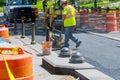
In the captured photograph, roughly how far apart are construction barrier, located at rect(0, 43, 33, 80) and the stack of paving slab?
276cm

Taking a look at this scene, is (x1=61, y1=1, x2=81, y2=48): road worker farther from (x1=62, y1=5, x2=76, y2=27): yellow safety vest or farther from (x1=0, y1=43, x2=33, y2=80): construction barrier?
(x1=0, y1=43, x2=33, y2=80): construction barrier

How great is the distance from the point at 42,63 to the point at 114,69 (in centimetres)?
229

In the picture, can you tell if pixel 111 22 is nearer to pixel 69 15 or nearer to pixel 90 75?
pixel 69 15

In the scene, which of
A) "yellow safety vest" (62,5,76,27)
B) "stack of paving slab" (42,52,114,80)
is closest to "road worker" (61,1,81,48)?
"yellow safety vest" (62,5,76,27)

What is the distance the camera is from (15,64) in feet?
24.4

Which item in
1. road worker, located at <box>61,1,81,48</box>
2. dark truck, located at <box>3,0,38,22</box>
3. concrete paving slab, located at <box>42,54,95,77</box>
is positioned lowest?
dark truck, located at <box>3,0,38,22</box>

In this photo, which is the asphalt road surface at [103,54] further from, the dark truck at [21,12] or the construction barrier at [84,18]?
the dark truck at [21,12]

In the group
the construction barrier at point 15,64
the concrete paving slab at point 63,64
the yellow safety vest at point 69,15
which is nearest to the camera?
the construction barrier at point 15,64

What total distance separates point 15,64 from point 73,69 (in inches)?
169

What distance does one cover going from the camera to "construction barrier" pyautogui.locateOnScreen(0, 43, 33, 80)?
24.2 feet

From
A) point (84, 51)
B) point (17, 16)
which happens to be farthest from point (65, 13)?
point (17, 16)

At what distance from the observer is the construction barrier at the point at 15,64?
737 cm

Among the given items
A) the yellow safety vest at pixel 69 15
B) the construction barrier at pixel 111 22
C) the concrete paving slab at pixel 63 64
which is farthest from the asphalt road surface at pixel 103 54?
the construction barrier at pixel 111 22

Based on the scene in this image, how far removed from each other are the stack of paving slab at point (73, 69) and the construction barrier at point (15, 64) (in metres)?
2.76
